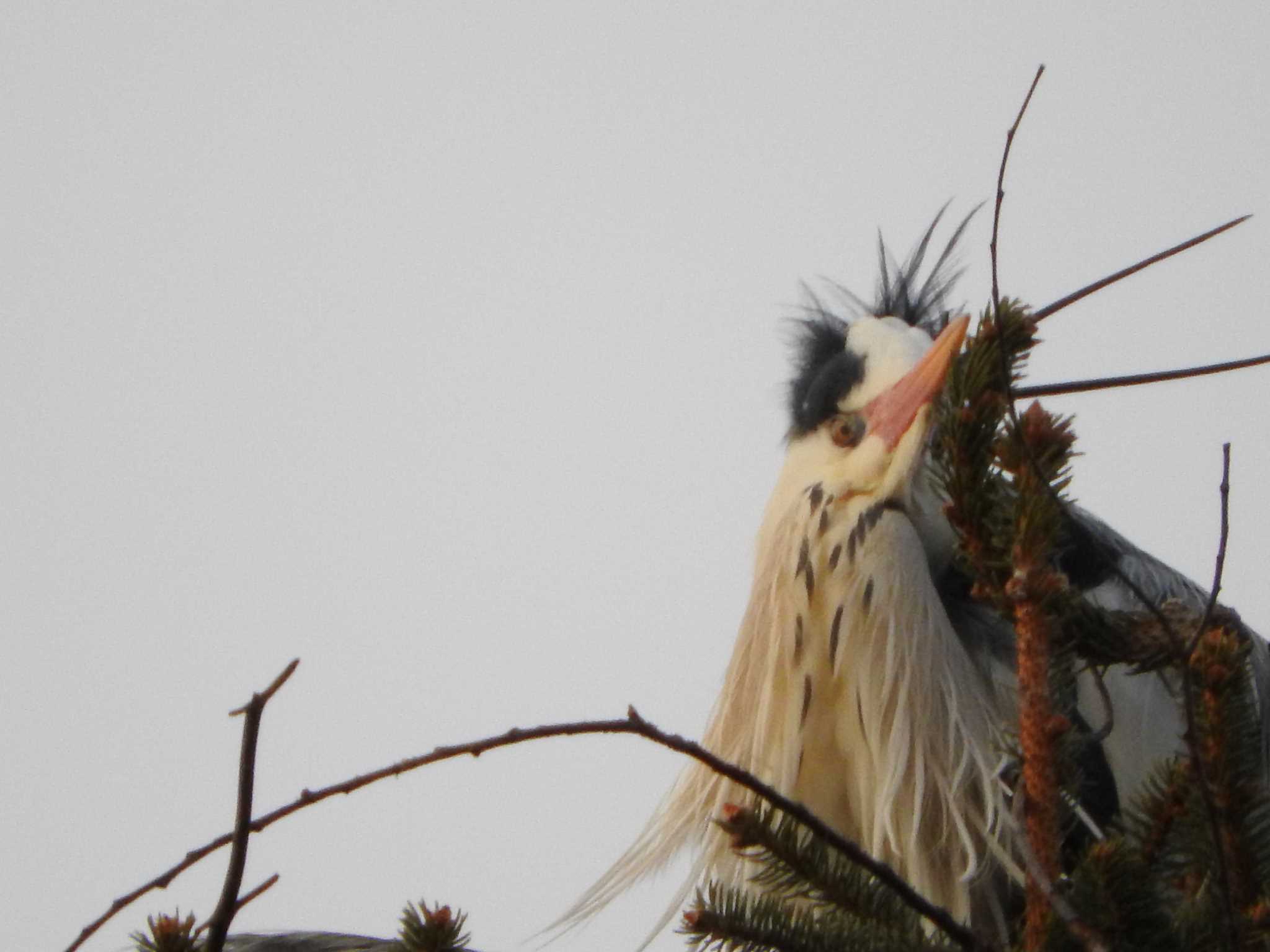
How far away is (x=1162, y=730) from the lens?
12.0ft

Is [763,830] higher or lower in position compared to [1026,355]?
lower

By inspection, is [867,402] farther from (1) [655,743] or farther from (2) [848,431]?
(1) [655,743]

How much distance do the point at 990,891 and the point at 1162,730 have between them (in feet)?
2.75

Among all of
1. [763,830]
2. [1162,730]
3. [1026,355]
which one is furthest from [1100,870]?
[1162,730]

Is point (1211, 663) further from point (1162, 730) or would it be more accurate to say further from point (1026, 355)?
point (1162, 730)

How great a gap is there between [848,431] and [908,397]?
0.22 metres

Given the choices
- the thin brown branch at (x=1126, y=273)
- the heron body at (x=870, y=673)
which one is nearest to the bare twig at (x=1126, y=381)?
the thin brown branch at (x=1126, y=273)

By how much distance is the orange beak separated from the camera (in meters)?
3.12

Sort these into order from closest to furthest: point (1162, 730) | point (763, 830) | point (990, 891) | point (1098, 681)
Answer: point (763, 830)
point (1098, 681)
point (990, 891)
point (1162, 730)

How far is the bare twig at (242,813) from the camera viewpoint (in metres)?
1.27

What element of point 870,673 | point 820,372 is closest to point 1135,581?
point 870,673

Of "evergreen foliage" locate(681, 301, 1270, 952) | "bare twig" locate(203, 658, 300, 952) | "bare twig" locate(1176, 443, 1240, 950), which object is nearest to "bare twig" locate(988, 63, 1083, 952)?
"evergreen foliage" locate(681, 301, 1270, 952)

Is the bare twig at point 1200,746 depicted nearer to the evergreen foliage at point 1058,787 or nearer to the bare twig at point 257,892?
the evergreen foliage at point 1058,787

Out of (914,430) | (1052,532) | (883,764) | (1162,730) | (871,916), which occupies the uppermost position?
(914,430)
